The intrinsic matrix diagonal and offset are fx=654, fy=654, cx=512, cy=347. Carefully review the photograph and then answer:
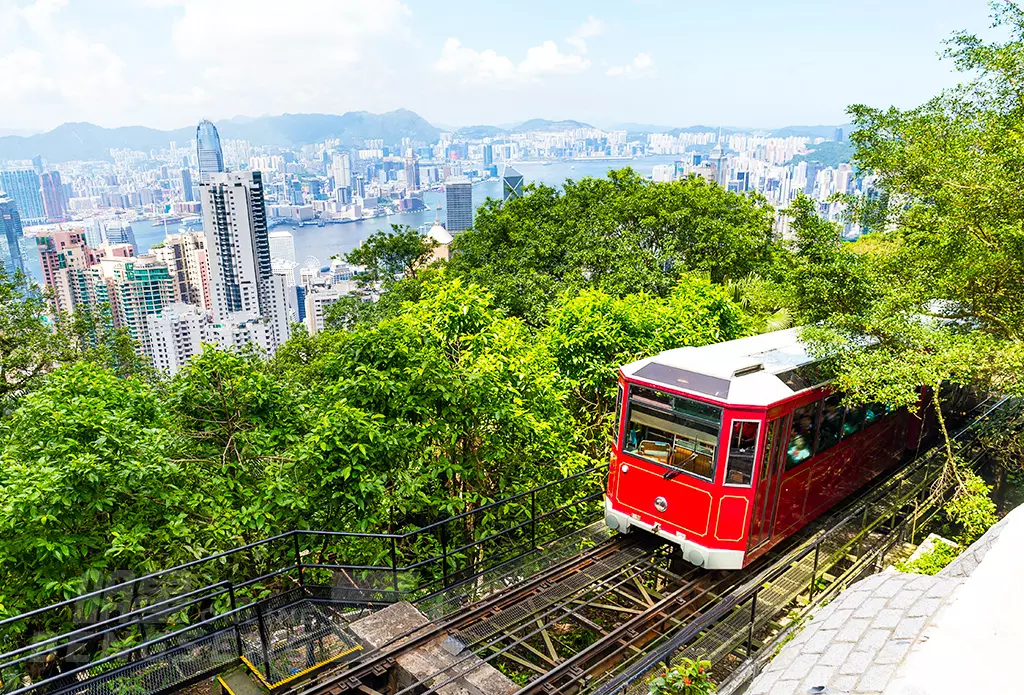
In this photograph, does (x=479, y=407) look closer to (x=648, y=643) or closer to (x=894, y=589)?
(x=648, y=643)

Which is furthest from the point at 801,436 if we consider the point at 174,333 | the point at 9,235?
the point at 9,235

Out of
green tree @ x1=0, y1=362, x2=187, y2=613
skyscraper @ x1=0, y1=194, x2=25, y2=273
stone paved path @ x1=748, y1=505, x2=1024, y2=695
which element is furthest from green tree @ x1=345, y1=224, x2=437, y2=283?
skyscraper @ x1=0, y1=194, x2=25, y2=273

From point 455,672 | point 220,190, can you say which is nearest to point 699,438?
point 455,672

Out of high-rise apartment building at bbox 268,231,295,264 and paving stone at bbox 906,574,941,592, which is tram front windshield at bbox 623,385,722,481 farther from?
high-rise apartment building at bbox 268,231,295,264

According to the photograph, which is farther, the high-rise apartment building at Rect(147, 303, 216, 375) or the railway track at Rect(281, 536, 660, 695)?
the high-rise apartment building at Rect(147, 303, 216, 375)

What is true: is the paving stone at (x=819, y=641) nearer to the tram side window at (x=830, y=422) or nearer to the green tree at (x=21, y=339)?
the tram side window at (x=830, y=422)
